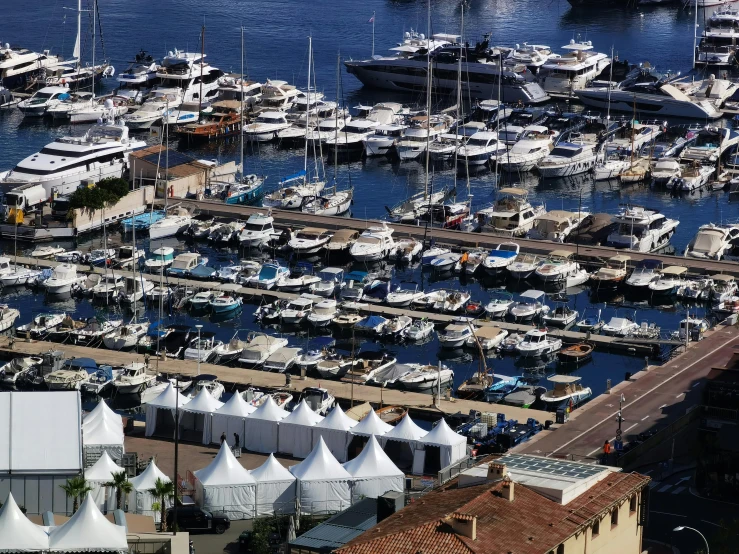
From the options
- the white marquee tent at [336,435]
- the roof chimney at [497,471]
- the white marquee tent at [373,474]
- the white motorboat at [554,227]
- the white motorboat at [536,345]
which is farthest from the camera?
the white motorboat at [554,227]

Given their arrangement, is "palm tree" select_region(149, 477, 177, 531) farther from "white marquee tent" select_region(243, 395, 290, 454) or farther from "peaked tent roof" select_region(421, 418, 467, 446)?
"peaked tent roof" select_region(421, 418, 467, 446)

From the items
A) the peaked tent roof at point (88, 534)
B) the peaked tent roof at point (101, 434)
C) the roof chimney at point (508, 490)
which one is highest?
the roof chimney at point (508, 490)

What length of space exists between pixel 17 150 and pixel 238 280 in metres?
34.3

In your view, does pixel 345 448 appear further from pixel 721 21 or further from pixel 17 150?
pixel 721 21

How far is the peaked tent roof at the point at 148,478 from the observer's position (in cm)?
4938

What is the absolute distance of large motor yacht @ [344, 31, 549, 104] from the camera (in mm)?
123500

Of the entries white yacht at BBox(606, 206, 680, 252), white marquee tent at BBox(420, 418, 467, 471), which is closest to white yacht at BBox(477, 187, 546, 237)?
white yacht at BBox(606, 206, 680, 252)

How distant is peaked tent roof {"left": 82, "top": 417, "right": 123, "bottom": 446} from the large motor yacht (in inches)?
2737

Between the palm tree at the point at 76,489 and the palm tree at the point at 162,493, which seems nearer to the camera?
the palm tree at the point at 162,493

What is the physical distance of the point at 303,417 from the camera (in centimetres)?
5638

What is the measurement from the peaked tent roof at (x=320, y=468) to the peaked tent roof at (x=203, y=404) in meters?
6.99

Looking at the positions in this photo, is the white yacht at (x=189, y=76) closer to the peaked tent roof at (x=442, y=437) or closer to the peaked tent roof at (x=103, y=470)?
the peaked tent roof at (x=442, y=437)

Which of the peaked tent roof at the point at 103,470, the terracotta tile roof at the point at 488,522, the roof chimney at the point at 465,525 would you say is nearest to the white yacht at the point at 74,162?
the peaked tent roof at the point at 103,470

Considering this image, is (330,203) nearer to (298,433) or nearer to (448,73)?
(448,73)
